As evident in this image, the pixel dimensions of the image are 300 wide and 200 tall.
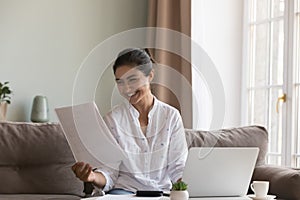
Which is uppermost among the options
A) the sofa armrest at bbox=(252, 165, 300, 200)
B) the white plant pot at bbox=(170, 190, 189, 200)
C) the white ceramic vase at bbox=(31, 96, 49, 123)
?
the white ceramic vase at bbox=(31, 96, 49, 123)

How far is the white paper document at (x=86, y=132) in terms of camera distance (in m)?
2.24

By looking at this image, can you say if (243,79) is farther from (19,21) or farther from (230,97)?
(19,21)

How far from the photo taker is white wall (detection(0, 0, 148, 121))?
4.21 metres

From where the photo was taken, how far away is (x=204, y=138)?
3115 millimetres

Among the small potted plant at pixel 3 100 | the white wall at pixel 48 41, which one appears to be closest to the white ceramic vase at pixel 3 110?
the small potted plant at pixel 3 100

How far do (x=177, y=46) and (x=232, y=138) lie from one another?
1.31 meters

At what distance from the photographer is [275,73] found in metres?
3.92

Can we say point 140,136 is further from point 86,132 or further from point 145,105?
point 86,132

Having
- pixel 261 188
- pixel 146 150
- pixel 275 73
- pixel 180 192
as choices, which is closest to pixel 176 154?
pixel 146 150

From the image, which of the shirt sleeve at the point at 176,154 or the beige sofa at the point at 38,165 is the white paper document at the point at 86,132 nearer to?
the shirt sleeve at the point at 176,154

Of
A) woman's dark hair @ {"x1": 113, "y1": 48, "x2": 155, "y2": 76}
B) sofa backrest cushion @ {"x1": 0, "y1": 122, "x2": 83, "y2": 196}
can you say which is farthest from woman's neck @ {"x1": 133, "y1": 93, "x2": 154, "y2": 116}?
sofa backrest cushion @ {"x1": 0, "y1": 122, "x2": 83, "y2": 196}

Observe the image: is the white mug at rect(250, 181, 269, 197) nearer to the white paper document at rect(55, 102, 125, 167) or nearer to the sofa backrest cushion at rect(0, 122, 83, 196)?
the white paper document at rect(55, 102, 125, 167)

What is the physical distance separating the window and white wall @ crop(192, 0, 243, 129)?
2.7 inches

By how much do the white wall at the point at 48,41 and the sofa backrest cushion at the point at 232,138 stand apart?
155 cm
